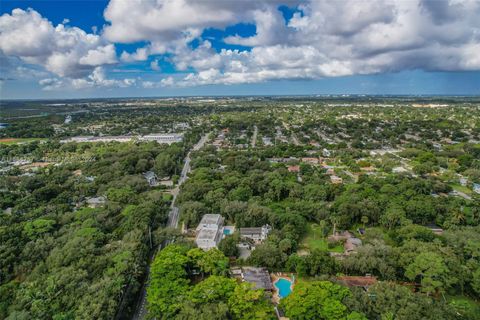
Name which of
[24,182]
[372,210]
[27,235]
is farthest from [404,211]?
[24,182]

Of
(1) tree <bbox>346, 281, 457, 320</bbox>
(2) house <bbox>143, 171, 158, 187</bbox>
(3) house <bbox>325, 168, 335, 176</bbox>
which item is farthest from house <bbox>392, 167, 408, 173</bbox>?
(2) house <bbox>143, 171, 158, 187</bbox>

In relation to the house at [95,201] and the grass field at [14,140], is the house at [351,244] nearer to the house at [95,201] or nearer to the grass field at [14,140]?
the house at [95,201]

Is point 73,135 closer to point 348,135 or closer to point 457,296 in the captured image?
point 348,135

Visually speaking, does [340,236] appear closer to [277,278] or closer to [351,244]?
[351,244]

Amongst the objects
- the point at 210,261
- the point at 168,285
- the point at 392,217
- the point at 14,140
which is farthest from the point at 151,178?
the point at 14,140

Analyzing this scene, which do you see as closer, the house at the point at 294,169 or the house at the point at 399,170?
the house at the point at 294,169

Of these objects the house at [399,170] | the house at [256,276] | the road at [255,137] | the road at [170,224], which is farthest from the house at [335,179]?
the road at [255,137]
